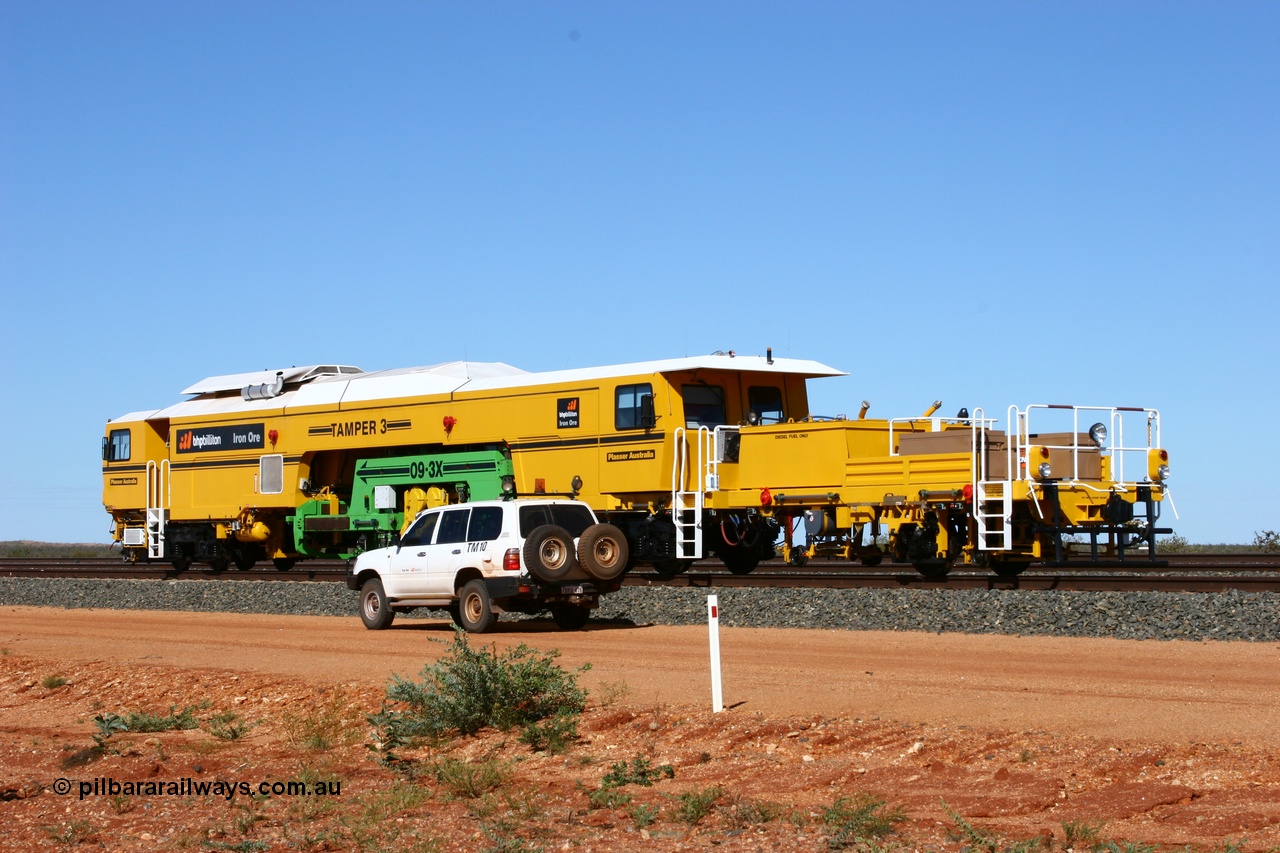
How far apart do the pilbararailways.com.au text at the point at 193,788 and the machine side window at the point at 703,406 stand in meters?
14.0

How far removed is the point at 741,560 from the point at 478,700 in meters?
13.1

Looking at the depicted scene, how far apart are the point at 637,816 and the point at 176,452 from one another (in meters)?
26.2

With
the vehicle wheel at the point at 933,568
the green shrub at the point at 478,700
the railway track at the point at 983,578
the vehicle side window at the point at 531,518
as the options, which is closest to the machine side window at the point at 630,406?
the railway track at the point at 983,578

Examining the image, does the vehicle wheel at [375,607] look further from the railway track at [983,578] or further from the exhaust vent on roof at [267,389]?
the exhaust vent on roof at [267,389]

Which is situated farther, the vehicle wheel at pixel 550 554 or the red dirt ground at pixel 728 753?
the vehicle wheel at pixel 550 554

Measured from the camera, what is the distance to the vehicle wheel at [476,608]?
18422 millimetres

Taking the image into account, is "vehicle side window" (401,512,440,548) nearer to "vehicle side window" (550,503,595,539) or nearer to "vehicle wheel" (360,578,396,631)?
"vehicle wheel" (360,578,396,631)

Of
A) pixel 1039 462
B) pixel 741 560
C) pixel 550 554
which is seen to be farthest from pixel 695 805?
pixel 741 560

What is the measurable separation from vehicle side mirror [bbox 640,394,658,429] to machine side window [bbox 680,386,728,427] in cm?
50

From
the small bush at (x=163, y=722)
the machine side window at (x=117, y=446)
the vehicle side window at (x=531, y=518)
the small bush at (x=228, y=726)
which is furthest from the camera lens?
the machine side window at (x=117, y=446)

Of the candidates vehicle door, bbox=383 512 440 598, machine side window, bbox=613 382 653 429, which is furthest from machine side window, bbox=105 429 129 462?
vehicle door, bbox=383 512 440 598

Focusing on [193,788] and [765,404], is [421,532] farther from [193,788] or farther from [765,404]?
[193,788]

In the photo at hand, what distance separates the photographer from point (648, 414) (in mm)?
24000

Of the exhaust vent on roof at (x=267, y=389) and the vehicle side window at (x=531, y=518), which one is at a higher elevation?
the exhaust vent on roof at (x=267, y=389)
